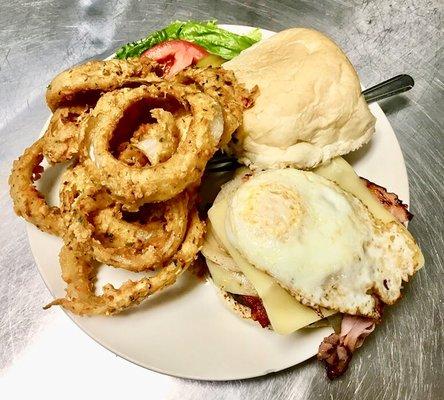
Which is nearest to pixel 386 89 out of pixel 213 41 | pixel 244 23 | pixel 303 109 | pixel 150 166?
pixel 303 109

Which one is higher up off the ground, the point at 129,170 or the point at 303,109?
the point at 303,109

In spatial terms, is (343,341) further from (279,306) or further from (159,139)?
(159,139)

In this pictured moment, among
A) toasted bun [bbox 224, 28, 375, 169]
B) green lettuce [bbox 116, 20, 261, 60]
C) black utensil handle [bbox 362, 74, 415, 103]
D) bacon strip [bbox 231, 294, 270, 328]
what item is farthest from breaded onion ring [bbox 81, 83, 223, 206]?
black utensil handle [bbox 362, 74, 415, 103]

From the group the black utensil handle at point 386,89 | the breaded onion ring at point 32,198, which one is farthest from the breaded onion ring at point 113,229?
the black utensil handle at point 386,89

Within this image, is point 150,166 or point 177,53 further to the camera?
point 177,53

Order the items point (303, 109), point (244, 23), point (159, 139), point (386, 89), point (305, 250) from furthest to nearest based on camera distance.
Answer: point (244, 23) < point (386, 89) < point (303, 109) < point (159, 139) < point (305, 250)

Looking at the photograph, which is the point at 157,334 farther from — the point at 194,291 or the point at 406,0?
the point at 406,0

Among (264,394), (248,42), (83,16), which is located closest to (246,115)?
(248,42)

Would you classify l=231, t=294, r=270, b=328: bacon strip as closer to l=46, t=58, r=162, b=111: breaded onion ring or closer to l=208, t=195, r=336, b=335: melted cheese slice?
l=208, t=195, r=336, b=335: melted cheese slice
